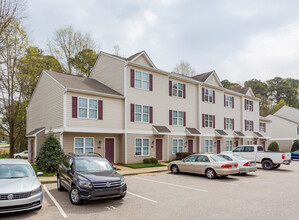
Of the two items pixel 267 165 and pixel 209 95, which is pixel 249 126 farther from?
pixel 267 165

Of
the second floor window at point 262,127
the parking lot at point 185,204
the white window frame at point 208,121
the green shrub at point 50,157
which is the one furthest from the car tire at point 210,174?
the second floor window at point 262,127

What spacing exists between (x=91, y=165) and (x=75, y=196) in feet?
4.91

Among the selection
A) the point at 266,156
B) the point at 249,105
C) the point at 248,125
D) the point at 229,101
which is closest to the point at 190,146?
the point at 266,156

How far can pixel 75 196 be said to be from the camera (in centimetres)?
836

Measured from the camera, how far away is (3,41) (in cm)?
1834

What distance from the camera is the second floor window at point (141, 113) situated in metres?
21.4

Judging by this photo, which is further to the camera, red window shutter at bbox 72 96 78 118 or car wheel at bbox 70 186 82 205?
red window shutter at bbox 72 96 78 118

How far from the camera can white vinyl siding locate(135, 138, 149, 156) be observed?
21.1m

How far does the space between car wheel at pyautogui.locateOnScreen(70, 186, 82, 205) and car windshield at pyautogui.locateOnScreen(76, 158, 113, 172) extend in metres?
0.83

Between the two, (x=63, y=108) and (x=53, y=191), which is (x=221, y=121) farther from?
(x=53, y=191)

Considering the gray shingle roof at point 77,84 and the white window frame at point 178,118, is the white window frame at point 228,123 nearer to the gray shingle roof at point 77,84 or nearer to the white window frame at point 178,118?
the white window frame at point 178,118

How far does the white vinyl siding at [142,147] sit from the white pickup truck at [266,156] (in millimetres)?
7876

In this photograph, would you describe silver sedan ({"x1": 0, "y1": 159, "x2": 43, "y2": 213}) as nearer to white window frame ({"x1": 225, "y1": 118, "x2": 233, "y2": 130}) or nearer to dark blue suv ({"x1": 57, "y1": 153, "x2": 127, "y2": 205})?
dark blue suv ({"x1": 57, "y1": 153, "x2": 127, "y2": 205})

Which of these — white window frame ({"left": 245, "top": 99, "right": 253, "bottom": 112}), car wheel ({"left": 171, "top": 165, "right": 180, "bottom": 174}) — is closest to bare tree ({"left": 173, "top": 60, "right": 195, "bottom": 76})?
white window frame ({"left": 245, "top": 99, "right": 253, "bottom": 112})
